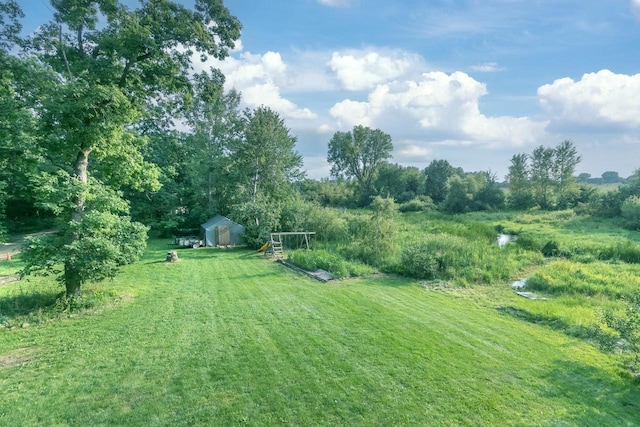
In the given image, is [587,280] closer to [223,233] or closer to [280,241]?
[280,241]

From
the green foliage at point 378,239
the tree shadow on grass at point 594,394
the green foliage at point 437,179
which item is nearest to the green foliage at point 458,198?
the green foliage at point 437,179

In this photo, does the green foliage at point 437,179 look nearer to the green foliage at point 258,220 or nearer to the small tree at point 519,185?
the small tree at point 519,185

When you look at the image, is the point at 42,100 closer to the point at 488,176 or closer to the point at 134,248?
the point at 134,248

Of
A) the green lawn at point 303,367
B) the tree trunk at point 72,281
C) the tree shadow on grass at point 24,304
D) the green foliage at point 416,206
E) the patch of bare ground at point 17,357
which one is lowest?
the green lawn at point 303,367

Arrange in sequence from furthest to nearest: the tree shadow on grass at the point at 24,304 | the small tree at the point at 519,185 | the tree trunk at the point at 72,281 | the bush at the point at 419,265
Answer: the small tree at the point at 519,185 → the bush at the point at 419,265 → the tree trunk at the point at 72,281 → the tree shadow on grass at the point at 24,304

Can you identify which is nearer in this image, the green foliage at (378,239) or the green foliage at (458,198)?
the green foliage at (378,239)

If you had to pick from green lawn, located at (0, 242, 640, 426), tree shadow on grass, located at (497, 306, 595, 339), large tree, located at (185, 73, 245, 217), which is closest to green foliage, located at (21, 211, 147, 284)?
green lawn, located at (0, 242, 640, 426)

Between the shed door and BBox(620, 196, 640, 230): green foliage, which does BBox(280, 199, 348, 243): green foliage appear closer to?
the shed door
